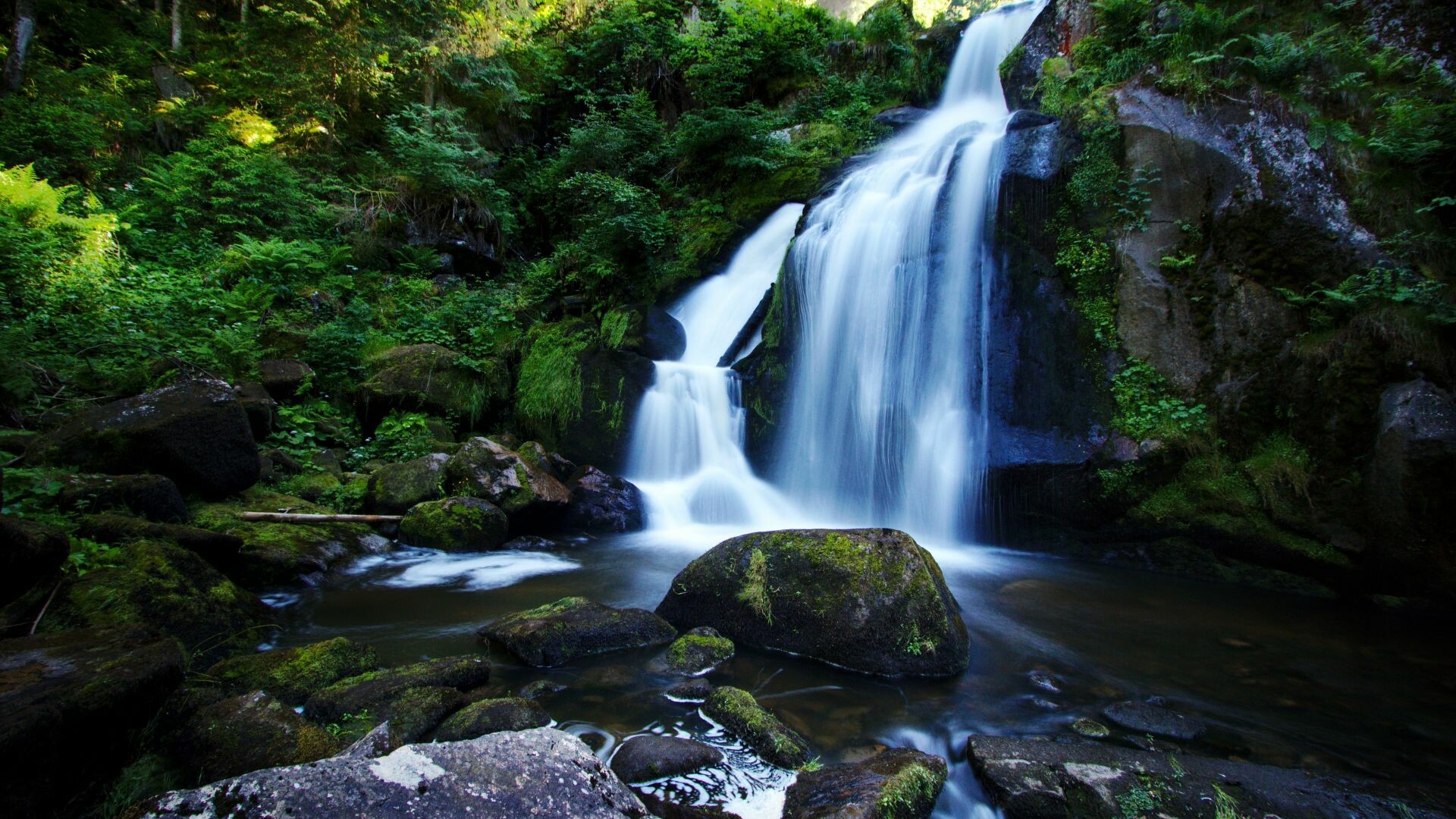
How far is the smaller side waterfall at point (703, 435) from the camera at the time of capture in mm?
8852

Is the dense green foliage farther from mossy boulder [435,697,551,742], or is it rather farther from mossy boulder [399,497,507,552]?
mossy boulder [435,697,551,742]

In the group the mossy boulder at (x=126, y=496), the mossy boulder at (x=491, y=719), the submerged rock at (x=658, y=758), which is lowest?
the submerged rock at (x=658, y=758)

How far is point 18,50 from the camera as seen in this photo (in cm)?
1273

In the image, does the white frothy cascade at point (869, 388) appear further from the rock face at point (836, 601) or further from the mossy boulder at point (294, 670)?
the mossy boulder at point (294, 670)

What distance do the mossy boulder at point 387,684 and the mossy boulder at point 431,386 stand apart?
650cm

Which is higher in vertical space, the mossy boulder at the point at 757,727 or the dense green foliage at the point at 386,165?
the dense green foliage at the point at 386,165

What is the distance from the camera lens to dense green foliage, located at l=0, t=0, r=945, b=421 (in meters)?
8.94

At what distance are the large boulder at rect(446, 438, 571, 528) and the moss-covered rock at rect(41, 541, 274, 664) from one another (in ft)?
9.80

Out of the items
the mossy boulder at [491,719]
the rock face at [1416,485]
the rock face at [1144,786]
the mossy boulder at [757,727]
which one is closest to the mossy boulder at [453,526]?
the mossy boulder at [491,719]

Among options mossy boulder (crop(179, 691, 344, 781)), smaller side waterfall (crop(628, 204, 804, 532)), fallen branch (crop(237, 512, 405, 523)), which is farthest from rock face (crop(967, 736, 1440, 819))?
fallen branch (crop(237, 512, 405, 523))

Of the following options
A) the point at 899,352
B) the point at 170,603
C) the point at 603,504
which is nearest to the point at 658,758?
the point at 170,603

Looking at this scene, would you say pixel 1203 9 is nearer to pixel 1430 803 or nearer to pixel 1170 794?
pixel 1430 803

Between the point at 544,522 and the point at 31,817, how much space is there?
6043 millimetres

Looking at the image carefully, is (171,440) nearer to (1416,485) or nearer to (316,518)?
(316,518)
